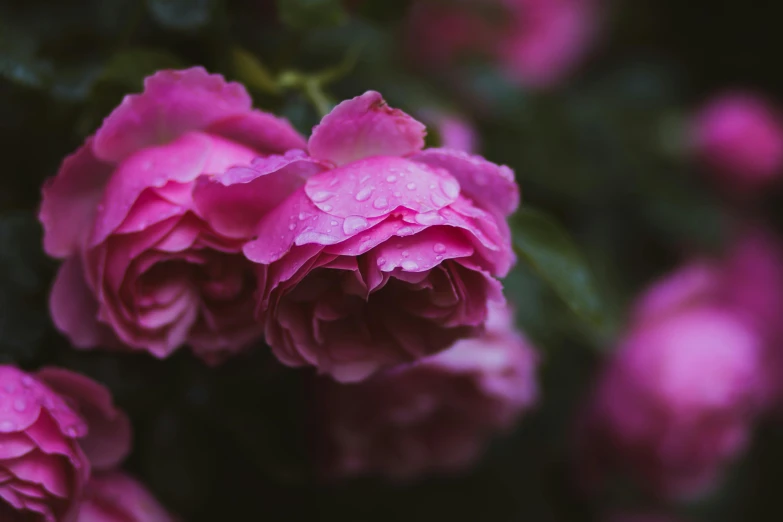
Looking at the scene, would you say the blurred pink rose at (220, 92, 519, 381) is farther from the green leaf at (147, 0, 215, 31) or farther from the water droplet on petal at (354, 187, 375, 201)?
the green leaf at (147, 0, 215, 31)

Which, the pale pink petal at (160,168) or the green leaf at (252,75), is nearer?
the pale pink petal at (160,168)

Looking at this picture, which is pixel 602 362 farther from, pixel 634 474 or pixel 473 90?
pixel 473 90

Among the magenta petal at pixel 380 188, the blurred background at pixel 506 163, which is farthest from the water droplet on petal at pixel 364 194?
the blurred background at pixel 506 163

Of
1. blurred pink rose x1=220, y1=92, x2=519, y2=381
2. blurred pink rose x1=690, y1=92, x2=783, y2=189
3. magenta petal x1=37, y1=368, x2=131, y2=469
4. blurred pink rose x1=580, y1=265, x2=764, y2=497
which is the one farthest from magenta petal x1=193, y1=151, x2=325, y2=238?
blurred pink rose x1=690, y1=92, x2=783, y2=189

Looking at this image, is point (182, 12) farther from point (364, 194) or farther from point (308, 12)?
point (364, 194)

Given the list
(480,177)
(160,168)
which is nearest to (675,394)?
(480,177)

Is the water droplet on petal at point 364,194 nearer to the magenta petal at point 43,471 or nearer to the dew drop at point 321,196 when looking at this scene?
the dew drop at point 321,196

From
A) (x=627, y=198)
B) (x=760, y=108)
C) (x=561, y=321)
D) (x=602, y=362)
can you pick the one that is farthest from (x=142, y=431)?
(x=760, y=108)

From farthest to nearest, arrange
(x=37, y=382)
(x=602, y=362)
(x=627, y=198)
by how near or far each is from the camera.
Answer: (x=627, y=198)
(x=602, y=362)
(x=37, y=382)
